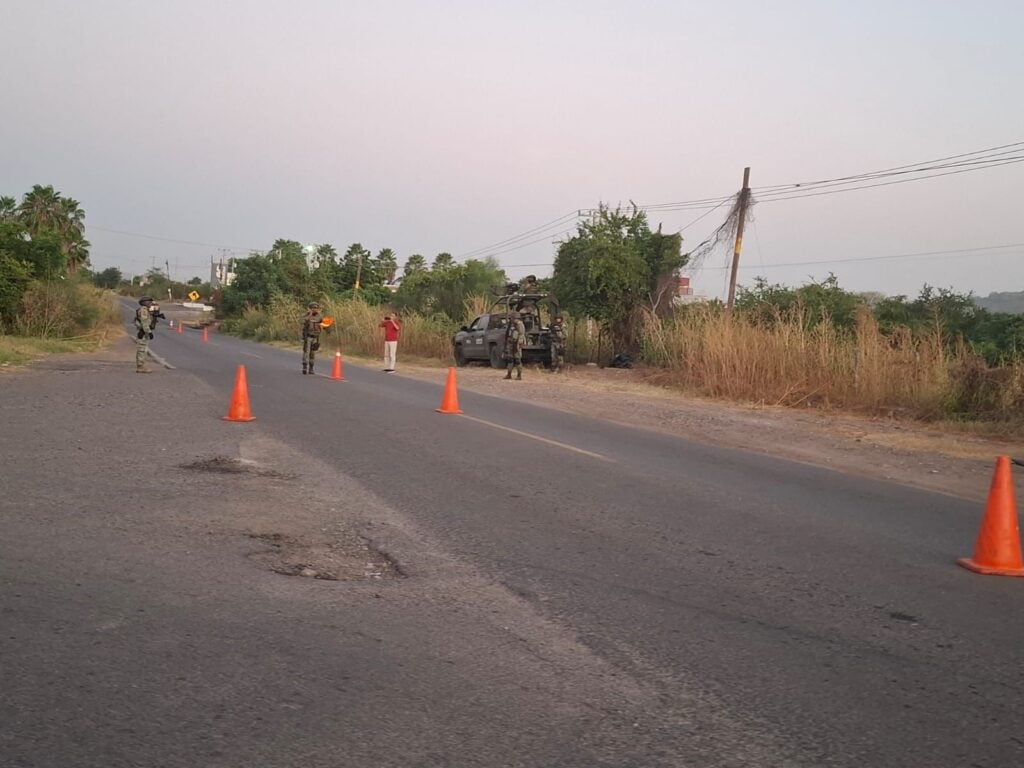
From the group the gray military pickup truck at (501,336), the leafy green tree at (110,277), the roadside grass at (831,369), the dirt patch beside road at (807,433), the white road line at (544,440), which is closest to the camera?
the white road line at (544,440)

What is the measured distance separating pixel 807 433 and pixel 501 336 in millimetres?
15833

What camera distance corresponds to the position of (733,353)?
21.8 meters

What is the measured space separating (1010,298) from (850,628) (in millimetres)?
70623

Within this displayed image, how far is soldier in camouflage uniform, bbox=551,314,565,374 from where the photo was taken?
94.4ft

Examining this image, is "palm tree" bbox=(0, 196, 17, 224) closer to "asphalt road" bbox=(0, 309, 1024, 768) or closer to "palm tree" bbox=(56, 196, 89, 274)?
"palm tree" bbox=(56, 196, 89, 274)

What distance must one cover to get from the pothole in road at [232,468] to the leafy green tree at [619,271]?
20.8 m

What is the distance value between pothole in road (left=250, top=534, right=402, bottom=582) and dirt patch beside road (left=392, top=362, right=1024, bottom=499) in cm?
696

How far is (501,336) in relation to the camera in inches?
1211

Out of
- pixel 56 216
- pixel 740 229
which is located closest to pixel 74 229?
pixel 56 216

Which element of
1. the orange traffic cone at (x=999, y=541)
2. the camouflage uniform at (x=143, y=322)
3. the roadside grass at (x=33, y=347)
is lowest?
the roadside grass at (x=33, y=347)

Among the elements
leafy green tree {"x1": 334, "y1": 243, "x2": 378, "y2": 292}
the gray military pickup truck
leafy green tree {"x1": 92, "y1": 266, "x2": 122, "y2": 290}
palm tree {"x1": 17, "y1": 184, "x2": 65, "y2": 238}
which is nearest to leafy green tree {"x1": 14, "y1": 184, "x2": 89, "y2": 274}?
palm tree {"x1": 17, "y1": 184, "x2": 65, "y2": 238}

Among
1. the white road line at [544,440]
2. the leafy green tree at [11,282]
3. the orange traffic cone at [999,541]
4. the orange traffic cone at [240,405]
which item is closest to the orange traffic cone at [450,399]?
the white road line at [544,440]

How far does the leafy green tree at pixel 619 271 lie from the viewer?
98.1ft

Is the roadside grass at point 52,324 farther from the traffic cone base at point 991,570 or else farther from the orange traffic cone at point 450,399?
the traffic cone base at point 991,570
